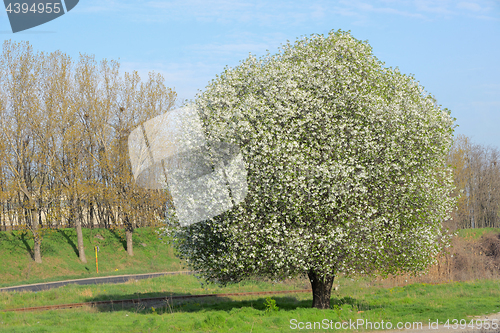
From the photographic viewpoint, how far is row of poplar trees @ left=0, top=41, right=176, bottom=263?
39.7 meters

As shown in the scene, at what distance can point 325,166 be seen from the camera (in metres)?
14.2

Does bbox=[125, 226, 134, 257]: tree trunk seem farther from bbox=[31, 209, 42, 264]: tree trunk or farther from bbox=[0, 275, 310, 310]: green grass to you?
bbox=[0, 275, 310, 310]: green grass

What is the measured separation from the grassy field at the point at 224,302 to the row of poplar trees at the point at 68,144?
113 inches

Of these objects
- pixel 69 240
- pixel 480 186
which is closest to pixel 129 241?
pixel 69 240

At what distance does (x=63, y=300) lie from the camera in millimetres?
22188

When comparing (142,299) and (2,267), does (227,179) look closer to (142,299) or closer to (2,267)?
(142,299)

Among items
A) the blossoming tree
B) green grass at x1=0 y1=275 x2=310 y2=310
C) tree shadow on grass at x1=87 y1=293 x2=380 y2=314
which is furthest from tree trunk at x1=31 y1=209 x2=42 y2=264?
the blossoming tree

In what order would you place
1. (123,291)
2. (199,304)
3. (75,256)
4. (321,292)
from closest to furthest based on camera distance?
(321,292)
(199,304)
(123,291)
(75,256)

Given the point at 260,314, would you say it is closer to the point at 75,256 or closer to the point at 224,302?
the point at 224,302

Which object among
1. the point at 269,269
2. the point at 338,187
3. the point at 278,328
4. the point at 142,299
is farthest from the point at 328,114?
the point at 142,299

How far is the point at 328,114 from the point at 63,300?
57.4 ft

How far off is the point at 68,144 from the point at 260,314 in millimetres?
32412

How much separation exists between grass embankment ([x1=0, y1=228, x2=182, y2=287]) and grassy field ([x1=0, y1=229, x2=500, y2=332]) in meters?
0.13

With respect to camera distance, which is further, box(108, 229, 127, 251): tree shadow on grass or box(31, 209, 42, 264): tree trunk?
box(108, 229, 127, 251): tree shadow on grass
